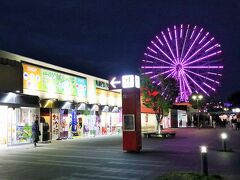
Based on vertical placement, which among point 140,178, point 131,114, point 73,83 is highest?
point 73,83

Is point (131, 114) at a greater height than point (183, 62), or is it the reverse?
point (183, 62)

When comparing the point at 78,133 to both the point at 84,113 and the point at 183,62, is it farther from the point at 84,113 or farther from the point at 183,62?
the point at 183,62

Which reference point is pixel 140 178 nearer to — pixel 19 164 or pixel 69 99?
pixel 19 164

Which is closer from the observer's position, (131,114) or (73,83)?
(131,114)

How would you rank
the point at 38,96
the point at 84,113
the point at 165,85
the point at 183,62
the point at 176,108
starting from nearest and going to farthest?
the point at 38,96, the point at 84,113, the point at 165,85, the point at 183,62, the point at 176,108

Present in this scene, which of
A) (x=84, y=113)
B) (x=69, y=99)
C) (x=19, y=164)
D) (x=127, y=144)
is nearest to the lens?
(x=19, y=164)

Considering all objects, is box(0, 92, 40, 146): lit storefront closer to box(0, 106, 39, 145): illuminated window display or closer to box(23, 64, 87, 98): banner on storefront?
box(0, 106, 39, 145): illuminated window display

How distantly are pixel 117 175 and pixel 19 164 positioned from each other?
15.0 feet

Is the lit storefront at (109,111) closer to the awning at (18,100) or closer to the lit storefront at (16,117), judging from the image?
the lit storefront at (16,117)

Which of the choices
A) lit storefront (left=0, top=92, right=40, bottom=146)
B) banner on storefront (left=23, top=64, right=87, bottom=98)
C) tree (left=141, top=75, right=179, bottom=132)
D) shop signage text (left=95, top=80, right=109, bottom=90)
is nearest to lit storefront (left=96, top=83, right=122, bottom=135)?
shop signage text (left=95, top=80, right=109, bottom=90)

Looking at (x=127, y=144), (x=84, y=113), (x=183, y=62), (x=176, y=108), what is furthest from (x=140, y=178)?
(x=176, y=108)

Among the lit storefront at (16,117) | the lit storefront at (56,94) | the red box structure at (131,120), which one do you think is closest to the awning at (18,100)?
the lit storefront at (16,117)

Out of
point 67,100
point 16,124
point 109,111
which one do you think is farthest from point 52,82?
point 109,111

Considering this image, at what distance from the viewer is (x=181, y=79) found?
43781 mm
